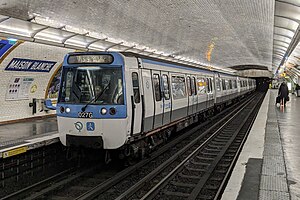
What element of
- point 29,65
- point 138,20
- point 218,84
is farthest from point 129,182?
point 218,84

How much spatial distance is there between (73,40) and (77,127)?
7.86 m

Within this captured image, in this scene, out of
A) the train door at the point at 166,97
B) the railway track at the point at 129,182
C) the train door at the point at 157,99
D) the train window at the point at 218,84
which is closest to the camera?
the railway track at the point at 129,182

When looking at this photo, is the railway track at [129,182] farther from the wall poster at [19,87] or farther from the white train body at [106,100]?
the wall poster at [19,87]

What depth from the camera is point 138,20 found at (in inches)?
535

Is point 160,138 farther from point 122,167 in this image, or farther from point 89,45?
point 89,45

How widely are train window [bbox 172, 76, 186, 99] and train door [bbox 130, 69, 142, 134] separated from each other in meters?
2.71

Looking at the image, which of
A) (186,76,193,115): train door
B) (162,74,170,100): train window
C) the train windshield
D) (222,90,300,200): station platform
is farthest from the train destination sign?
(186,76,193,115): train door

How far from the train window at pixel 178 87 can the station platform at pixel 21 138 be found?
378cm

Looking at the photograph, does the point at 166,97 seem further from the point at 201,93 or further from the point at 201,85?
the point at 201,85

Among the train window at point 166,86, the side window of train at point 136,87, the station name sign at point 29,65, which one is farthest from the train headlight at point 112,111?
the station name sign at point 29,65

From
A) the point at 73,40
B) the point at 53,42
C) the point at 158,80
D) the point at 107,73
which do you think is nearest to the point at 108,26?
the point at 73,40

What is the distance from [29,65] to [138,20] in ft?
15.9

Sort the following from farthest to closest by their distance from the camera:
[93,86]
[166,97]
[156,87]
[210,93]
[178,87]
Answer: [210,93], [178,87], [166,97], [156,87], [93,86]

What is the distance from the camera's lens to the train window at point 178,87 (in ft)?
32.6
